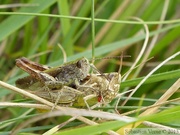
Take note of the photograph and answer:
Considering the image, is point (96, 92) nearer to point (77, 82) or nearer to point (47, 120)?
point (77, 82)

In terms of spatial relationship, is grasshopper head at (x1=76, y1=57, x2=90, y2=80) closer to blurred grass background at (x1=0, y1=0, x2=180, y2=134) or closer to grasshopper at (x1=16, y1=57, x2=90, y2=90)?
grasshopper at (x1=16, y1=57, x2=90, y2=90)

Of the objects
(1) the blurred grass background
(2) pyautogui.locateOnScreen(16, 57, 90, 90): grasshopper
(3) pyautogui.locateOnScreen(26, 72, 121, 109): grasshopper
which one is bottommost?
(3) pyautogui.locateOnScreen(26, 72, 121, 109): grasshopper

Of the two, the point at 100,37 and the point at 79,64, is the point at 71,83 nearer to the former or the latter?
the point at 79,64

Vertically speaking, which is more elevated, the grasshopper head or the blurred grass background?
the blurred grass background

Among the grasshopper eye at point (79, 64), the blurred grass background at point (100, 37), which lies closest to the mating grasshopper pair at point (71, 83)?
the grasshopper eye at point (79, 64)

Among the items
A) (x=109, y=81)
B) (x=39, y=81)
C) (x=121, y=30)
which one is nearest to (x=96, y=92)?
(x=109, y=81)

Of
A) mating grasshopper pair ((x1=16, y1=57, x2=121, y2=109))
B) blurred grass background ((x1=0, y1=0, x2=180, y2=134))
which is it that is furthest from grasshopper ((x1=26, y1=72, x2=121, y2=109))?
blurred grass background ((x1=0, y1=0, x2=180, y2=134))

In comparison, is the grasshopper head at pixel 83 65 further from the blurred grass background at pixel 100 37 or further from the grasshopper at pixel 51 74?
the blurred grass background at pixel 100 37
